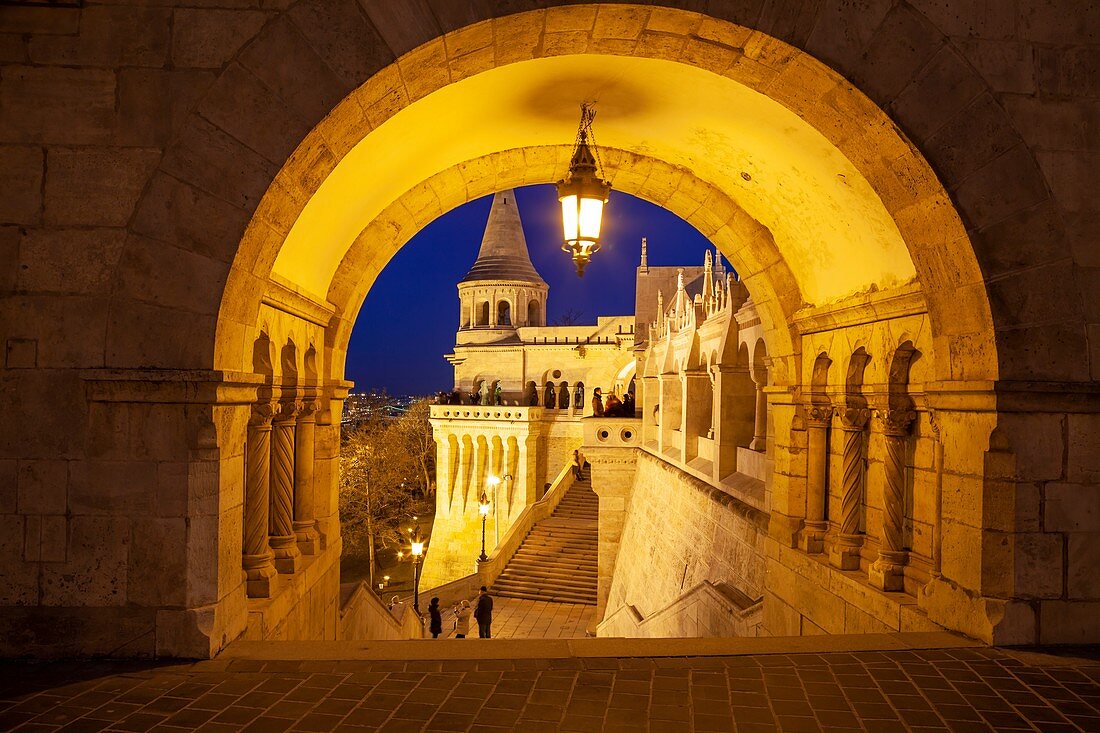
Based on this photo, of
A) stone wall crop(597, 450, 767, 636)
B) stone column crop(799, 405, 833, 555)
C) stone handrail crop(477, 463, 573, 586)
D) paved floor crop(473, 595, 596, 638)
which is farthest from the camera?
stone handrail crop(477, 463, 573, 586)

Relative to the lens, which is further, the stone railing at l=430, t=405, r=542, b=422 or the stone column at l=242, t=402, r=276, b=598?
the stone railing at l=430, t=405, r=542, b=422

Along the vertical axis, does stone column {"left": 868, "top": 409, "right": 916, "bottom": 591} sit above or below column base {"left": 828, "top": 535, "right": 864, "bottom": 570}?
above

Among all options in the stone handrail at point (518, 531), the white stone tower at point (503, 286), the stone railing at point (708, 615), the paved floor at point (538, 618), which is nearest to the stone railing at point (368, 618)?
the stone railing at point (708, 615)

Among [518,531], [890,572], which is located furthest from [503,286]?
[890,572]

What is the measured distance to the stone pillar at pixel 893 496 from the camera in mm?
5125

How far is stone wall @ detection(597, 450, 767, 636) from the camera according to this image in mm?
8773

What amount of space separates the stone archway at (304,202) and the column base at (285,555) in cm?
164

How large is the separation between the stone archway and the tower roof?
145ft

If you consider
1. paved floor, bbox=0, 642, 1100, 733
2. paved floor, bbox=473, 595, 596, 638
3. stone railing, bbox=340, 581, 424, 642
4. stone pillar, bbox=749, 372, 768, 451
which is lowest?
paved floor, bbox=473, 595, 596, 638

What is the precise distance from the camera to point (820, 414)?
20.6 feet

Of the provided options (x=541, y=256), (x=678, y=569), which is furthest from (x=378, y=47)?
(x=541, y=256)

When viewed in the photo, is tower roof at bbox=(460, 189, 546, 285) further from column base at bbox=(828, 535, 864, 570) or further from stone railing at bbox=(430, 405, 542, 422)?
column base at bbox=(828, 535, 864, 570)

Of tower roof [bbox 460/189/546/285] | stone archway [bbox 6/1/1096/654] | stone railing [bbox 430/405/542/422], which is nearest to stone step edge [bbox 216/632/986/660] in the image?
stone archway [bbox 6/1/1096/654]

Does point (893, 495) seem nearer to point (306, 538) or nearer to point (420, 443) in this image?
point (306, 538)
